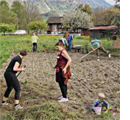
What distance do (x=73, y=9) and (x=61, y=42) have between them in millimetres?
37332

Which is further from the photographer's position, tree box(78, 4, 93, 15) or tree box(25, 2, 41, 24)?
tree box(78, 4, 93, 15)

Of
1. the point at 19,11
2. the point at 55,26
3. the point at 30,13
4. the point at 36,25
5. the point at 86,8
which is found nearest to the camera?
the point at 36,25

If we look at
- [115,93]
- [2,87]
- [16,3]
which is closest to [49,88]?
[2,87]

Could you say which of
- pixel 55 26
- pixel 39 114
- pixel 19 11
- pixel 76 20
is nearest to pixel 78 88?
pixel 39 114

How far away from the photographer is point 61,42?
13.8ft

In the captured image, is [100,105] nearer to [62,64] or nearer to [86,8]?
[62,64]

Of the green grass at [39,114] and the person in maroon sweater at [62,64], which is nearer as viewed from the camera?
the green grass at [39,114]

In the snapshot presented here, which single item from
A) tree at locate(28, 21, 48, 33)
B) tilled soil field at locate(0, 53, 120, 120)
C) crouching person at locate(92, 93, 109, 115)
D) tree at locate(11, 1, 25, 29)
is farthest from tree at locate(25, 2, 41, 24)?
crouching person at locate(92, 93, 109, 115)

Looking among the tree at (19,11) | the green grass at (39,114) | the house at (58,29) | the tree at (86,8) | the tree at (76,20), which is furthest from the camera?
the tree at (86,8)

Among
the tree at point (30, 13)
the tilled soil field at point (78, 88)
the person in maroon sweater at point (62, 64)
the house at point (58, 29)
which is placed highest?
the tree at point (30, 13)

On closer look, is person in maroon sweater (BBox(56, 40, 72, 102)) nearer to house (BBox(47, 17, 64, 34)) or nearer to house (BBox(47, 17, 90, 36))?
house (BBox(47, 17, 90, 36))

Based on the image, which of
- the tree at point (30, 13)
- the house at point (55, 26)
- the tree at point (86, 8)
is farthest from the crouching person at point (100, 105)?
the tree at point (86, 8)

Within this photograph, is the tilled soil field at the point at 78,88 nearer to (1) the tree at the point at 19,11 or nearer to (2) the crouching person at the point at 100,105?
(2) the crouching person at the point at 100,105

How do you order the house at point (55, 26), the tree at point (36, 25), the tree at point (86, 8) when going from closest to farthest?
the tree at point (36, 25) → the house at point (55, 26) → the tree at point (86, 8)
